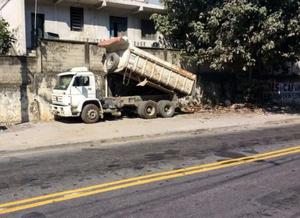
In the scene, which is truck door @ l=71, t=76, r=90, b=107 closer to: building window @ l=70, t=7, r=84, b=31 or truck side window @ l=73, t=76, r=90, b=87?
truck side window @ l=73, t=76, r=90, b=87

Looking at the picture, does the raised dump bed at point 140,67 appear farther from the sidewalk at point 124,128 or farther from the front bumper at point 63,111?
the front bumper at point 63,111

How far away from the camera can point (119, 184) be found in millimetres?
7973

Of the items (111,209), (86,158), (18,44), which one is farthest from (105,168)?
(18,44)

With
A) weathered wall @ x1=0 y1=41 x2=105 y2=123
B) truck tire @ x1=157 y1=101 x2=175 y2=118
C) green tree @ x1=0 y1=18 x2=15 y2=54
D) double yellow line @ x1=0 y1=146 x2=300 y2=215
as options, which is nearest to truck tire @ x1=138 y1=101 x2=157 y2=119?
truck tire @ x1=157 y1=101 x2=175 y2=118

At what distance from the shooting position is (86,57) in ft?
66.0

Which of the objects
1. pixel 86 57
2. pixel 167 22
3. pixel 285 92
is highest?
pixel 167 22

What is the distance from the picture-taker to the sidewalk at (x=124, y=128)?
1372 cm

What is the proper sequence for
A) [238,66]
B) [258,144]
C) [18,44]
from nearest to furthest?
[258,144], [18,44], [238,66]

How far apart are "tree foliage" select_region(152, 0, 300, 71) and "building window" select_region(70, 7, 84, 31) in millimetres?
5050

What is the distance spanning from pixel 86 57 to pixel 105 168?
451 inches

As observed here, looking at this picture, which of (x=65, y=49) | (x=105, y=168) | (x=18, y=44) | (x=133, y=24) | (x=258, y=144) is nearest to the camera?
(x=105, y=168)

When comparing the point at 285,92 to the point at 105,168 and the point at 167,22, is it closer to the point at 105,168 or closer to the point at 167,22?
the point at 167,22

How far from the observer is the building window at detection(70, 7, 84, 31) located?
81.6ft

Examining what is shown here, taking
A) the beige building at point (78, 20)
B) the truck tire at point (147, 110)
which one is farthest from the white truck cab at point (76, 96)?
the beige building at point (78, 20)
